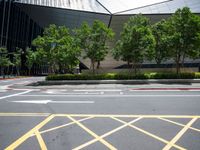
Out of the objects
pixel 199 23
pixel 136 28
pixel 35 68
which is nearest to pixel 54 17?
pixel 35 68

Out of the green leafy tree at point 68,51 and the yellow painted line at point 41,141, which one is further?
the green leafy tree at point 68,51

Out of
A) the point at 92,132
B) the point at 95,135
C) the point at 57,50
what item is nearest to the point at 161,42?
the point at 57,50

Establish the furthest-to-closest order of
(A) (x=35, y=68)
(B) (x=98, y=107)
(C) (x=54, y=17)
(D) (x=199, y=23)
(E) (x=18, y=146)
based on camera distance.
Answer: (A) (x=35, y=68) < (C) (x=54, y=17) < (D) (x=199, y=23) < (B) (x=98, y=107) < (E) (x=18, y=146)

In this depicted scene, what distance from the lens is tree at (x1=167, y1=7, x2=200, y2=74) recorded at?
79.7 ft

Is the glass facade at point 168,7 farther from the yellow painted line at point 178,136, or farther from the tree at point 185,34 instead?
the yellow painted line at point 178,136

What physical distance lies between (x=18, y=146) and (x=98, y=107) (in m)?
5.96

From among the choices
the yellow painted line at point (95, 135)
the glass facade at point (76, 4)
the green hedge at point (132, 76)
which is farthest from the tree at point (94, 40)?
the glass facade at point (76, 4)

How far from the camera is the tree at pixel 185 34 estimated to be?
956 inches

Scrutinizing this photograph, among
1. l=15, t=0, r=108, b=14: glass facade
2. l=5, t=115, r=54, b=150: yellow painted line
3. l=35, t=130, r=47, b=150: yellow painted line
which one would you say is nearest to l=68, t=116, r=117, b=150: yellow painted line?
l=5, t=115, r=54, b=150: yellow painted line

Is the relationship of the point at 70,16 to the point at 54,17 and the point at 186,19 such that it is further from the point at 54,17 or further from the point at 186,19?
the point at 186,19

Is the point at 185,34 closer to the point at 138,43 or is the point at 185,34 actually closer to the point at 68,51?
the point at 138,43

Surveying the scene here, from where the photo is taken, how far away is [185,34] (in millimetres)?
24547

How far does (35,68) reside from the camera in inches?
2857

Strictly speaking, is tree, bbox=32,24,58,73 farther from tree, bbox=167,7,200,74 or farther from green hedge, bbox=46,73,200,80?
tree, bbox=167,7,200,74
